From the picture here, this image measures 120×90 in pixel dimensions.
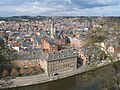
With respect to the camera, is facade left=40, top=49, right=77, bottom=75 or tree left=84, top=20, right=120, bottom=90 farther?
facade left=40, top=49, right=77, bottom=75

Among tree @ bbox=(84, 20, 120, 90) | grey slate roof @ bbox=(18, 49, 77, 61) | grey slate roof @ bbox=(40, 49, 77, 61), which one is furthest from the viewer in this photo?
grey slate roof @ bbox=(18, 49, 77, 61)

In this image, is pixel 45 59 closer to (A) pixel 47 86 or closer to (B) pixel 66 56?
(B) pixel 66 56

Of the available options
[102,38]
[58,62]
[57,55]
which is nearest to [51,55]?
[57,55]

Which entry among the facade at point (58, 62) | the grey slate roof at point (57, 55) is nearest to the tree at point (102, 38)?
the facade at point (58, 62)

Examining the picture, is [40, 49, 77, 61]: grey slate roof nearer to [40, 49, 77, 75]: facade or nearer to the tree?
[40, 49, 77, 75]: facade

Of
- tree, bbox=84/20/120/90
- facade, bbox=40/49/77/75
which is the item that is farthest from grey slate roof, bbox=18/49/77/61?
tree, bbox=84/20/120/90

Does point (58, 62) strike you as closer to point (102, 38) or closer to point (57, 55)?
point (57, 55)

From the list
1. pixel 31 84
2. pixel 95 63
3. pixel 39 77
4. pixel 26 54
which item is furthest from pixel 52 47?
pixel 95 63

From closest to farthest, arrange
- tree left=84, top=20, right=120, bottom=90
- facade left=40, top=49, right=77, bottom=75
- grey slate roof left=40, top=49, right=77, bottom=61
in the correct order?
1. tree left=84, top=20, right=120, bottom=90
2. facade left=40, top=49, right=77, bottom=75
3. grey slate roof left=40, top=49, right=77, bottom=61

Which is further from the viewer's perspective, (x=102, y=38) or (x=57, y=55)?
(x=57, y=55)
